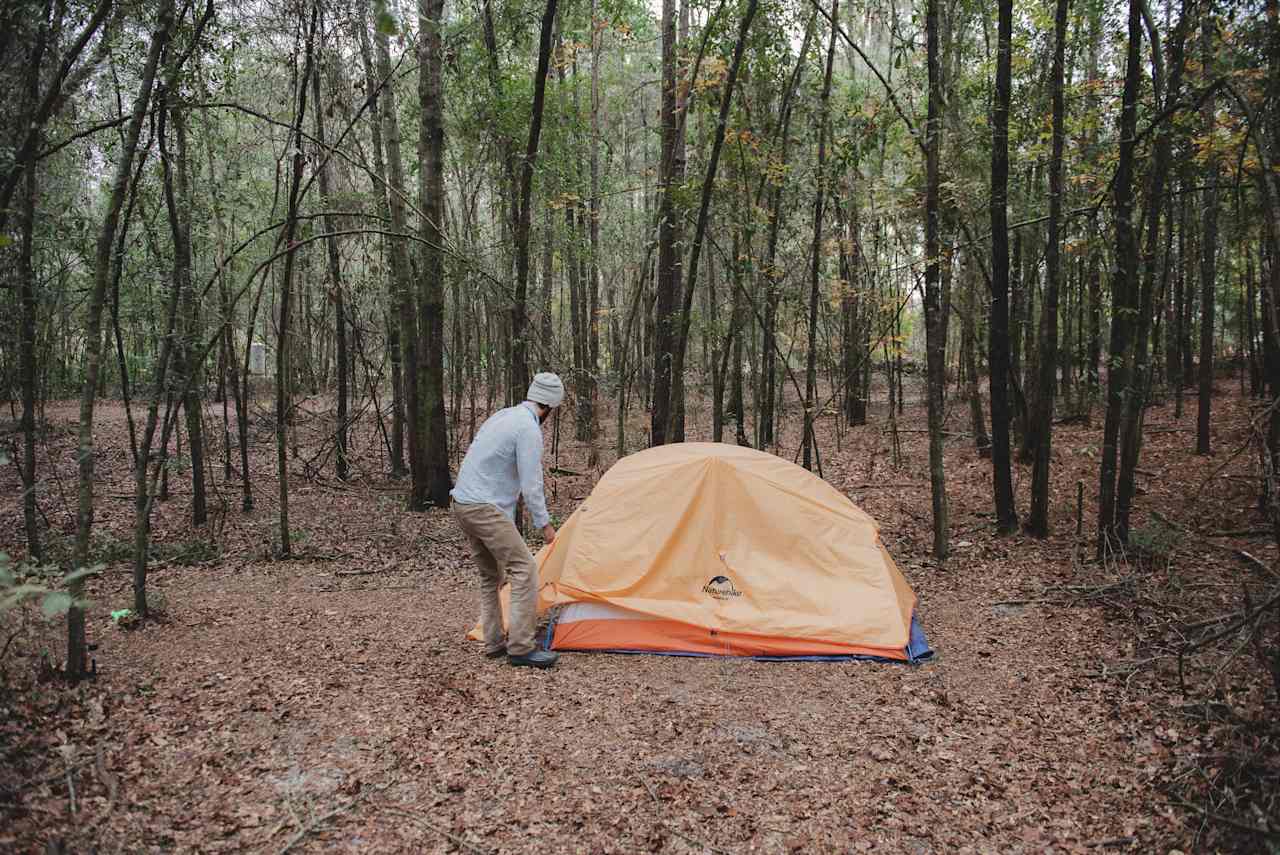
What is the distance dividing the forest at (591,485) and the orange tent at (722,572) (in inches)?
11.1

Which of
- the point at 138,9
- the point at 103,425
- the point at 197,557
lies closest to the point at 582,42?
the point at 138,9

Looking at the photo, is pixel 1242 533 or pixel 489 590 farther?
pixel 1242 533

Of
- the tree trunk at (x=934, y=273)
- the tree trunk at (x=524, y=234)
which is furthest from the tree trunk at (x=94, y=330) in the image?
the tree trunk at (x=934, y=273)

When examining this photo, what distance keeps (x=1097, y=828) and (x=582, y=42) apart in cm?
1354

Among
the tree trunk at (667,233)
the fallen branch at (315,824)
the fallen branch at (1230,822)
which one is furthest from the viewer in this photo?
the tree trunk at (667,233)

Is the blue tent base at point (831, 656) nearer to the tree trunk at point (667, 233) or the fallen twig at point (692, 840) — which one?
the fallen twig at point (692, 840)

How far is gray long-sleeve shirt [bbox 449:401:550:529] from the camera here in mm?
4918

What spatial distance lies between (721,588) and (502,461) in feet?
5.94

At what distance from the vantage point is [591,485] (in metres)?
11.4

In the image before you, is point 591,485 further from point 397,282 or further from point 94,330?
point 94,330

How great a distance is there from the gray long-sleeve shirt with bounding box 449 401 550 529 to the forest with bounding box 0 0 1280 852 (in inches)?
Result: 45.1

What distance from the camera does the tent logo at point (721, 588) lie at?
546 cm

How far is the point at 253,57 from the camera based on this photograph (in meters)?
10.4

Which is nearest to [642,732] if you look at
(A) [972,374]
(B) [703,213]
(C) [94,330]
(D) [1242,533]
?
(C) [94,330]
